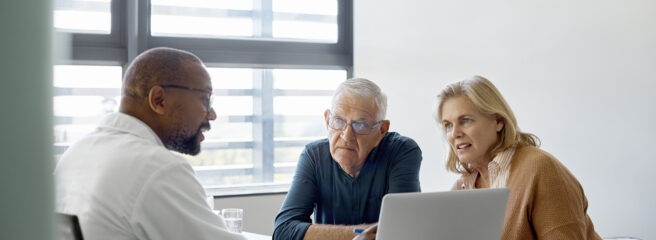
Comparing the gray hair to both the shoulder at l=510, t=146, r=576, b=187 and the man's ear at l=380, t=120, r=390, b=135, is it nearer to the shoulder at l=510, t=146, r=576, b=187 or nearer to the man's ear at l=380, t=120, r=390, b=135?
the man's ear at l=380, t=120, r=390, b=135

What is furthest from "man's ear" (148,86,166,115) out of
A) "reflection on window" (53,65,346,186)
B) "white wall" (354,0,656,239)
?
"reflection on window" (53,65,346,186)

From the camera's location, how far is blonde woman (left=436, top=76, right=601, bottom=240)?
5.33ft

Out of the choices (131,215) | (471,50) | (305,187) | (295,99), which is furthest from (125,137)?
(295,99)

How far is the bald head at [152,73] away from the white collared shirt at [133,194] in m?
0.22

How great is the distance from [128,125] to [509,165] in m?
1.22

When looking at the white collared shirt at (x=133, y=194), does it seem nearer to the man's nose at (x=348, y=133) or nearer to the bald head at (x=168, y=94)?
the bald head at (x=168, y=94)

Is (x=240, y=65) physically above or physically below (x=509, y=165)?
above

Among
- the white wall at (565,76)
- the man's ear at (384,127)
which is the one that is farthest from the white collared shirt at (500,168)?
the white wall at (565,76)

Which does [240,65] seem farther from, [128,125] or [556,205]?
[556,205]

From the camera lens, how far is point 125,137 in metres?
1.39

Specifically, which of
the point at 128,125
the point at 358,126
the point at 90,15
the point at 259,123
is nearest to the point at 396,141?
the point at 358,126

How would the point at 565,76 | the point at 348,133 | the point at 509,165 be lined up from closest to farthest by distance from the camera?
the point at 509,165 < the point at 348,133 < the point at 565,76

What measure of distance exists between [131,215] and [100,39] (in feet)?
9.65

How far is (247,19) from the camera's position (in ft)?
14.1
